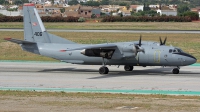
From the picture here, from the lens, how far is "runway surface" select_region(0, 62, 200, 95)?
29.5 meters

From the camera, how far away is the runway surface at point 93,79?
1161 inches

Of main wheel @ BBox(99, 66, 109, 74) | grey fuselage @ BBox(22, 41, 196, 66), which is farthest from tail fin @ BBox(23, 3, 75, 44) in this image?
main wheel @ BBox(99, 66, 109, 74)

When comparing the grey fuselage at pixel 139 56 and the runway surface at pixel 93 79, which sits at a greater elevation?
the grey fuselage at pixel 139 56

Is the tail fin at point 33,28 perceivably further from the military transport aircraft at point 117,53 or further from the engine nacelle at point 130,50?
the engine nacelle at point 130,50

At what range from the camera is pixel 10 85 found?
30.6 m

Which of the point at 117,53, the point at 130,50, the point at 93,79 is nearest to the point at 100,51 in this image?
the point at 117,53

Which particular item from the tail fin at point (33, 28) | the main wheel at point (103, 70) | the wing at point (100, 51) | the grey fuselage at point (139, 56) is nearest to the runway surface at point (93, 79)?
the main wheel at point (103, 70)

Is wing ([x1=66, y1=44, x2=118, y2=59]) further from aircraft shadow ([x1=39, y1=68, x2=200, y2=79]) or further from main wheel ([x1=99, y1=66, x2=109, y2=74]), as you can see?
aircraft shadow ([x1=39, y1=68, x2=200, y2=79])

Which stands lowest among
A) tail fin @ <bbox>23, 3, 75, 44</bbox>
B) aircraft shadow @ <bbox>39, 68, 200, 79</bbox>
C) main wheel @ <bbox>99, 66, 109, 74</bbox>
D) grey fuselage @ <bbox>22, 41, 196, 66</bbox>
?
aircraft shadow @ <bbox>39, 68, 200, 79</bbox>

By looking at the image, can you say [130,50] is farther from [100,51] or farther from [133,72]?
[133,72]

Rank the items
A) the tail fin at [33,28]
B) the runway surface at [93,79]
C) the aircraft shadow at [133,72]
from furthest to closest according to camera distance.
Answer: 1. the tail fin at [33,28]
2. the aircraft shadow at [133,72]
3. the runway surface at [93,79]

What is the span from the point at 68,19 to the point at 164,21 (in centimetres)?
2063

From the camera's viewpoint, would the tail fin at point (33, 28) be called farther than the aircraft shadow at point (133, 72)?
Yes

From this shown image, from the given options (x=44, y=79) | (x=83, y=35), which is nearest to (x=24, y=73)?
(x=44, y=79)
